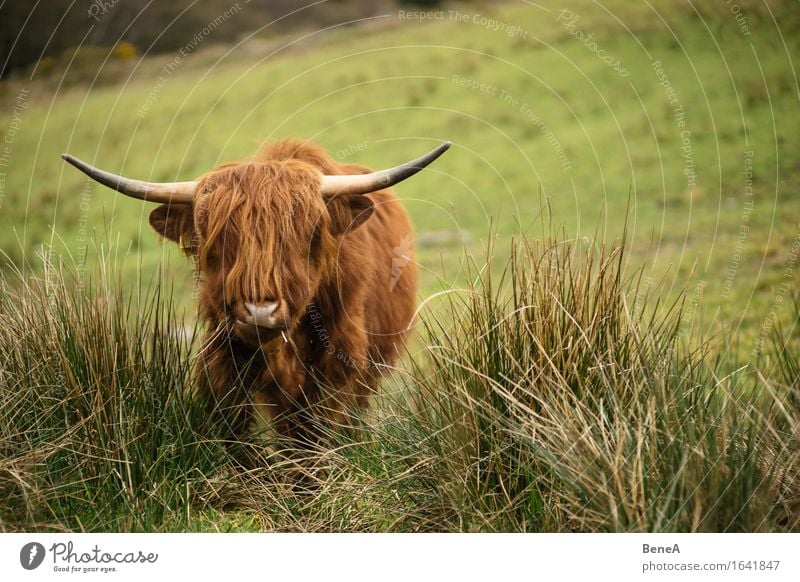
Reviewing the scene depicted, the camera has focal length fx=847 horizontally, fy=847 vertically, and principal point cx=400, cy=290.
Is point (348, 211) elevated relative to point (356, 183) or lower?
lower

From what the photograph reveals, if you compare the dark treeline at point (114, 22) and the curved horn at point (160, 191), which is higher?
the dark treeline at point (114, 22)

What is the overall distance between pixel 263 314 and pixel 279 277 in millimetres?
231

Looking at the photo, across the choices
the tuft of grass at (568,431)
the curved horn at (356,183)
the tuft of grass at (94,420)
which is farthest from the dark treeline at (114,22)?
the tuft of grass at (568,431)

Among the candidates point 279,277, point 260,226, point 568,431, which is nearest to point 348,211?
point 260,226

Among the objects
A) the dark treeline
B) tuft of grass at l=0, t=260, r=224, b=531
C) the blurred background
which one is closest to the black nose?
tuft of grass at l=0, t=260, r=224, b=531

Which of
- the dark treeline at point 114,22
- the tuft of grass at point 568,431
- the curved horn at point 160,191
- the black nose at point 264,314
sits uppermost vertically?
the dark treeline at point 114,22

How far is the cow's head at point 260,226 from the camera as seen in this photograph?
4.31 metres

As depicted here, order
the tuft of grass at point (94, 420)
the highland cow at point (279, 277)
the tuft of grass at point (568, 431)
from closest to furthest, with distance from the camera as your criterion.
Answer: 1. the tuft of grass at point (568, 431)
2. the tuft of grass at point (94, 420)
3. the highland cow at point (279, 277)

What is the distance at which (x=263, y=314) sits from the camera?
13.8ft

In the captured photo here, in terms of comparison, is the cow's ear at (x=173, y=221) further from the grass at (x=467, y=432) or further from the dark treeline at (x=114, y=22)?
the dark treeline at (x=114, y=22)

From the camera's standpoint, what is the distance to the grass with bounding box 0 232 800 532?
3.40 metres

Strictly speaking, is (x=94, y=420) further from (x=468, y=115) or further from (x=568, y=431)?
(x=468, y=115)

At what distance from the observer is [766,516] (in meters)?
3.31
